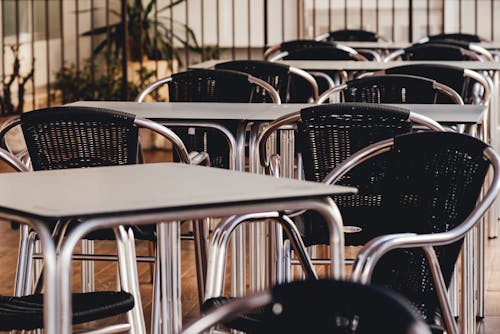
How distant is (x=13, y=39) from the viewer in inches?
421

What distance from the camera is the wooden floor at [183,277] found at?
14.1 ft

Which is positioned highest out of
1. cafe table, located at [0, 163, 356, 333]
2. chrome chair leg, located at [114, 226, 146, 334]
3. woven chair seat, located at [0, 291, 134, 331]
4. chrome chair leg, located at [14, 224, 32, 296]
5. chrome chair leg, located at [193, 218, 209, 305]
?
cafe table, located at [0, 163, 356, 333]

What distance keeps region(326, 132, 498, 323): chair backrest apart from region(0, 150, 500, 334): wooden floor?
112 centimetres

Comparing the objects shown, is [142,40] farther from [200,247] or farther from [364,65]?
[200,247]

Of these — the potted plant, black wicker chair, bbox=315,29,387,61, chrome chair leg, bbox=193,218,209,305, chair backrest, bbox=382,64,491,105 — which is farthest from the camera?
the potted plant

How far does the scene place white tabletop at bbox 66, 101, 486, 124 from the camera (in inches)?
148

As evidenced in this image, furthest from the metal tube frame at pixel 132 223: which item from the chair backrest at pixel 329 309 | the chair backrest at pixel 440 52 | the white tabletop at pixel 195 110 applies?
the chair backrest at pixel 440 52

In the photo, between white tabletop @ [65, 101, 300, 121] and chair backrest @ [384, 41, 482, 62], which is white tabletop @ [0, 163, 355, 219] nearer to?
white tabletop @ [65, 101, 300, 121]

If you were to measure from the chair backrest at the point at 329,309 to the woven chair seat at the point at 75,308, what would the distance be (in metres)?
0.95

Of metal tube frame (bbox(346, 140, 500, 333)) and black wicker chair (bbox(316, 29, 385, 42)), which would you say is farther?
black wicker chair (bbox(316, 29, 385, 42))

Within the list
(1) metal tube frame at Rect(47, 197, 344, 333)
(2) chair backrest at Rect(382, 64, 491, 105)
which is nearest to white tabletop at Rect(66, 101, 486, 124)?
(2) chair backrest at Rect(382, 64, 491, 105)

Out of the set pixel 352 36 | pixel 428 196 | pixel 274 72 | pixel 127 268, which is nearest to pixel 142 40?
pixel 352 36

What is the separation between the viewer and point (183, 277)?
16.3 ft

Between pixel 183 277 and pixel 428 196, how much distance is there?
2115mm
